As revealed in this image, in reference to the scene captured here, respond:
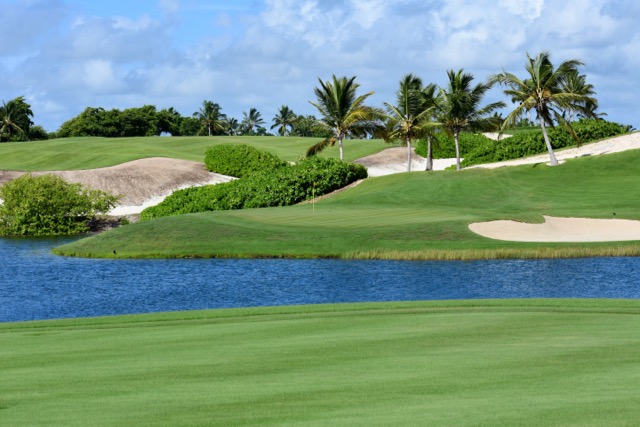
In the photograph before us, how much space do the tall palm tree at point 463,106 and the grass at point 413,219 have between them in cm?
773

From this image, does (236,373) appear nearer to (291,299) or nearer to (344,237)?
(291,299)

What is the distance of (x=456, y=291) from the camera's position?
31.7 meters

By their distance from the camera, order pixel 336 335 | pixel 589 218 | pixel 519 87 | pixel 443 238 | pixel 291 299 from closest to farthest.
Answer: pixel 336 335 → pixel 291 299 → pixel 443 238 → pixel 589 218 → pixel 519 87

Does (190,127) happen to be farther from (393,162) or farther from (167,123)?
(393,162)

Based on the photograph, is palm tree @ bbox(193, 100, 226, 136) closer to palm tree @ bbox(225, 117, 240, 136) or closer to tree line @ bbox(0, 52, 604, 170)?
palm tree @ bbox(225, 117, 240, 136)

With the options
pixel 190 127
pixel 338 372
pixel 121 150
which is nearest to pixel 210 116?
pixel 190 127

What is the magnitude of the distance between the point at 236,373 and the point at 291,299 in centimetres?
1977

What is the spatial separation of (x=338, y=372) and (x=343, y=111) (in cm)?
6567

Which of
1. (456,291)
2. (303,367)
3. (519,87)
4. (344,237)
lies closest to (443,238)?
(344,237)

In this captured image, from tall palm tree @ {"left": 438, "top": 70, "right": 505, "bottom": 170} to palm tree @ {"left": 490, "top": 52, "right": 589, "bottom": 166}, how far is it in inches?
139

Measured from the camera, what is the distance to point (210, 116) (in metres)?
169

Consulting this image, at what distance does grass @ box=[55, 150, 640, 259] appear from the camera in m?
44.8

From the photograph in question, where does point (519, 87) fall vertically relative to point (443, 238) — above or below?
above

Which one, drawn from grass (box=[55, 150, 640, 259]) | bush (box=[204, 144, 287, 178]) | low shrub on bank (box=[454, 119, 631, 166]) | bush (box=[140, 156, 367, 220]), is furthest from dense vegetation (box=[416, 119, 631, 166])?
bush (box=[204, 144, 287, 178])
